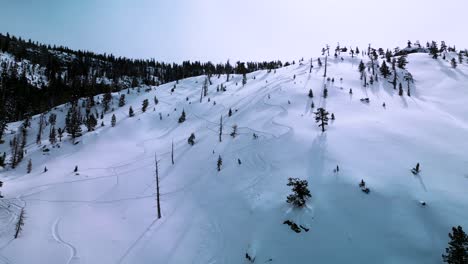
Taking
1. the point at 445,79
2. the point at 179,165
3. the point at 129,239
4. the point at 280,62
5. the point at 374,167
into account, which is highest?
the point at 280,62

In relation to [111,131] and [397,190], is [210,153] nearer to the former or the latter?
[397,190]

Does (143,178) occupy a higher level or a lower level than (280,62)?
lower

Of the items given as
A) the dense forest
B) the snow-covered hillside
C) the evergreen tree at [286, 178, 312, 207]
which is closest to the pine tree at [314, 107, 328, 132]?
the snow-covered hillside

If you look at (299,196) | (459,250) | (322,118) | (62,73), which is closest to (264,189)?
(299,196)

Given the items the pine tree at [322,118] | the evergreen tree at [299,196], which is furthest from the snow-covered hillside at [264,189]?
the pine tree at [322,118]

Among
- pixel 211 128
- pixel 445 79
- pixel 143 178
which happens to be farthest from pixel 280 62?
pixel 143 178

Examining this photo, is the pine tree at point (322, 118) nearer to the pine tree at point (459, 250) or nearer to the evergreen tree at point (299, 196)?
the evergreen tree at point (299, 196)
